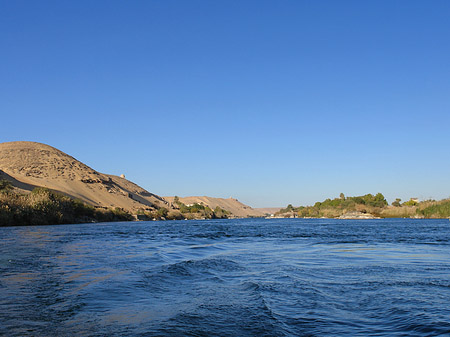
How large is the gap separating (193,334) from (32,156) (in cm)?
13637

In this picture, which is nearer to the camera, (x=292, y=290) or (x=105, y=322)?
(x=105, y=322)

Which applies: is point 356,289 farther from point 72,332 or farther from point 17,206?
point 17,206

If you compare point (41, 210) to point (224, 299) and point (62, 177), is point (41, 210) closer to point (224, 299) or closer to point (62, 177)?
point (224, 299)

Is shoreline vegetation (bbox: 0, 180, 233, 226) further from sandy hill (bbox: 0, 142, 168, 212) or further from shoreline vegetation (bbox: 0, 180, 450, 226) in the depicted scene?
sandy hill (bbox: 0, 142, 168, 212)

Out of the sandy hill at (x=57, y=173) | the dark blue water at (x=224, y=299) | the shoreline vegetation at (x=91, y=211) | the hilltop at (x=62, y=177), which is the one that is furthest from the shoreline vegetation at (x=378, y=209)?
the dark blue water at (x=224, y=299)

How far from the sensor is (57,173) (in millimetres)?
122000

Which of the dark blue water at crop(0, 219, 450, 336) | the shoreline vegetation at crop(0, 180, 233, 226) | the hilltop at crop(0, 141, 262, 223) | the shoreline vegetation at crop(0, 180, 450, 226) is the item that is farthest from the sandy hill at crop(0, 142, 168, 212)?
the dark blue water at crop(0, 219, 450, 336)

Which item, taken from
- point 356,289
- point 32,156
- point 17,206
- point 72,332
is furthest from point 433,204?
point 32,156

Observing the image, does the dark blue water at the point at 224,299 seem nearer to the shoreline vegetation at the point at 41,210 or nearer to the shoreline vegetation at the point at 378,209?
the shoreline vegetation at the point at 41,210

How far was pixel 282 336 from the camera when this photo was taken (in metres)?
6.09

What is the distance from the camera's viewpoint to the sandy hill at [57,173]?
109062mm

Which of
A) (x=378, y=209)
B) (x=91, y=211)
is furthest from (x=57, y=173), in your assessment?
(x=378, y=209)

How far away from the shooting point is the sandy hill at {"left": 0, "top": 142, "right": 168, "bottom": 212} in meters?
109

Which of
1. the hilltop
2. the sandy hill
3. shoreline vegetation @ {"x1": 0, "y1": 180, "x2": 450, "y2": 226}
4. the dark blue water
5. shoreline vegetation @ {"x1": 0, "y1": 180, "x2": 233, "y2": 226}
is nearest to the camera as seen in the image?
the dark blue water
